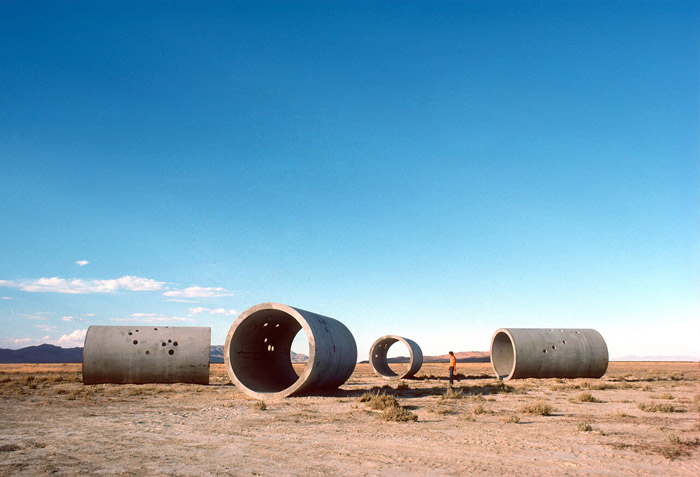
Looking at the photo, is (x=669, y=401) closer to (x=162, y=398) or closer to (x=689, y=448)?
(x=689, y=448)

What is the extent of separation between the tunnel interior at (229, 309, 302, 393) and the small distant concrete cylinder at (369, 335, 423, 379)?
11.4 meters

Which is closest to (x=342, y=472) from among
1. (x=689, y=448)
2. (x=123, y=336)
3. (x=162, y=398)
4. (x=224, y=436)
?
(x=224, y=436)

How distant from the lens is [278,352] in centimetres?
2091

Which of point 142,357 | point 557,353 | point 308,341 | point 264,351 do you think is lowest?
point 557,353

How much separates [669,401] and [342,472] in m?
14.8

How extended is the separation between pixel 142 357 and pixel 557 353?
1994 centimetres

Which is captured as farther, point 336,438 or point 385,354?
point 385,354

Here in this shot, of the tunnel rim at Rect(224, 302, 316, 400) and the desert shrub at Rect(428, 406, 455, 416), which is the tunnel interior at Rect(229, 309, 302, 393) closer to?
the tunnel rim at Rect(224, 302, 316, 400)

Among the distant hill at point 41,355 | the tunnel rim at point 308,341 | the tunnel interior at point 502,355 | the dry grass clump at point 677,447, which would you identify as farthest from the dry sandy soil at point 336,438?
the distant hill at point 41,355

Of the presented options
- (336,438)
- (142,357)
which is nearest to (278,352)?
(142,357)

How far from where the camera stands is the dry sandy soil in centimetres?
701

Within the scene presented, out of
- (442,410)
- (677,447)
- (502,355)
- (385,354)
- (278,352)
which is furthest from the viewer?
(385,354)

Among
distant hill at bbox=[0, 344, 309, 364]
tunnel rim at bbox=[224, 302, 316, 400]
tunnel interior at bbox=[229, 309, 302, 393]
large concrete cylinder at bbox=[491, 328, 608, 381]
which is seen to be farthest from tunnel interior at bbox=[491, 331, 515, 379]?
distant hill at bbox=[0, 344, 309, 364]

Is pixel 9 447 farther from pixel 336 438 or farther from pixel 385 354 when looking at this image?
pixel 385 354
